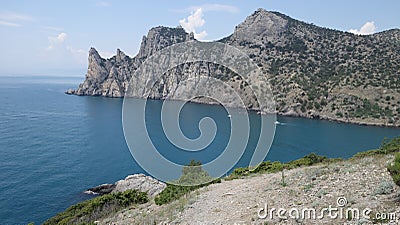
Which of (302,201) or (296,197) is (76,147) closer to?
(296,197)

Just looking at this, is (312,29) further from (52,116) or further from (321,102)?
(52,116)

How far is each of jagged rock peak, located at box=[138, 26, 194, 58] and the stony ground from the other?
124372 millimetres

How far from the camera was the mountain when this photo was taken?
71.5 m

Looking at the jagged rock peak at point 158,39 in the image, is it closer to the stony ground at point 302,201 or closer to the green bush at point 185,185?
the green bush at point 185,185

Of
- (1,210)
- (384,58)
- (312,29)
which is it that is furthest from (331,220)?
(312,29)

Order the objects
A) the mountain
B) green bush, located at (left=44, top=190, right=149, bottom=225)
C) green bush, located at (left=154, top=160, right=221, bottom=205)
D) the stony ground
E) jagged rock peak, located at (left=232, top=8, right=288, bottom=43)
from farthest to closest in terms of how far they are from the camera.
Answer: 1. jagged rock peak, located at (left=232, top=8, right=288, bottom=43)
2. the mountain
3. green bush, located at (left=44, top=190, right=149, bottom=225)
4. green bush, located at (left=154, top=160, right=221, bottom=205)
5. the stony ground

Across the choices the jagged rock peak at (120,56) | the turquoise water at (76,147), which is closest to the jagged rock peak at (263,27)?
the jagged rock peak at (120,56)

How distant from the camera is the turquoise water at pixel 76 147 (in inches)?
1144

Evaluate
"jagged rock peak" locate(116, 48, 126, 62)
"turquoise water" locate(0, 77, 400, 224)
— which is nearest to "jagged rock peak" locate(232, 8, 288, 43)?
"jagged rock peak" locate(116, 48, 126, 62)

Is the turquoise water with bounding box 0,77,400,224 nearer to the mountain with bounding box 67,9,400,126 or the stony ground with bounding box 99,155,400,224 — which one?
the mountain with bounding box 67,9,400,126

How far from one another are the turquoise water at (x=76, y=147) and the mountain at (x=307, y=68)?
756cm

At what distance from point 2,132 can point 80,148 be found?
15443 millimetres

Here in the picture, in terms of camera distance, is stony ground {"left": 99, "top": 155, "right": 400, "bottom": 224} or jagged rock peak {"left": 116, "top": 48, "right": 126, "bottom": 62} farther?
jagged rock peak {"left": 116, "top": 48, "right": 126, "bottom": 62}

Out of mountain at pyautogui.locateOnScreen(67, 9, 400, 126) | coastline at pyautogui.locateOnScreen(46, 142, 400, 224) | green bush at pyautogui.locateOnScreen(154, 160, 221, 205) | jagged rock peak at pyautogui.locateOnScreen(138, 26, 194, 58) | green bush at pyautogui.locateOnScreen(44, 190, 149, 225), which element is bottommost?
green bush at pyautogui.locateOnScreen(44, 190, 149, 225)
